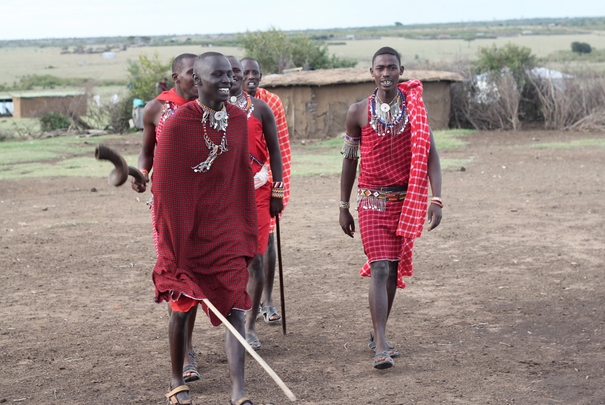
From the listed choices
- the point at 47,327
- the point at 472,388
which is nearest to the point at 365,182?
the point at 472,388

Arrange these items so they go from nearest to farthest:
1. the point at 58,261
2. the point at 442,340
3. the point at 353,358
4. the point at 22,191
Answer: the point at 353,358 → the point at 442,340 → the point at 58,261 → the point at 22,191

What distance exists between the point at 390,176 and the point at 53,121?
74.2 feet

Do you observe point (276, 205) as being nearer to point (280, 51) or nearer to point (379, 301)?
point (379, 301)

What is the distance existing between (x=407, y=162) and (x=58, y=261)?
4363 millimetres

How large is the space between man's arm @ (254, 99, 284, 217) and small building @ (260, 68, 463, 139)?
1506cm

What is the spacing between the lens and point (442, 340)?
477 centimetres

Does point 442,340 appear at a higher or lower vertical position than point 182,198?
lower

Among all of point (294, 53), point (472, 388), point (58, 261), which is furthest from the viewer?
point (294, 53)

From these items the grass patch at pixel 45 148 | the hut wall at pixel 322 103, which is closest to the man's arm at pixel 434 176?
the grass patch at pixel 45 148

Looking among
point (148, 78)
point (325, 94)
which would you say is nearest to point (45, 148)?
point (148, 78)

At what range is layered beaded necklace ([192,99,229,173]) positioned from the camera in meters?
3.63

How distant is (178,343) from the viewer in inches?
148

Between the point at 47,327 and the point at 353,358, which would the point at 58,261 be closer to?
the point at 47,327

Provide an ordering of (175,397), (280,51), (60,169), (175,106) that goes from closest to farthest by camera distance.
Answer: (175,397)
(175,106)
(60,169)
(280,51)
